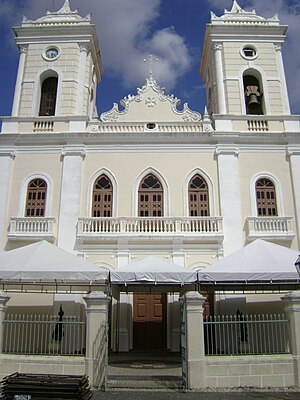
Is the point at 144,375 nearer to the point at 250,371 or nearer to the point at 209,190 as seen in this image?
the point at 250,371

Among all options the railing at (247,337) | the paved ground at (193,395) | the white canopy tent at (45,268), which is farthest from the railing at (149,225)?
the paved ground at (193,395)

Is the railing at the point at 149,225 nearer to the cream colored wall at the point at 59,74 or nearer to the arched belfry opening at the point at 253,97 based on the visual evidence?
the cream colored wall at the point at 59,74

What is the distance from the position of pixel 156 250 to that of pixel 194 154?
4.36 metres

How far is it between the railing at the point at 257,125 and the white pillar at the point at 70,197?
23.5 feet

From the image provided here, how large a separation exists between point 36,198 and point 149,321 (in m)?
6.58

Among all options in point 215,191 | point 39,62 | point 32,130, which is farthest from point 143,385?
point 39,62

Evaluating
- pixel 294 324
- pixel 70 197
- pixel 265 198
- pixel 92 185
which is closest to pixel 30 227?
pixel 70 197

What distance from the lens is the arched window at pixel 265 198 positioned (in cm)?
1591

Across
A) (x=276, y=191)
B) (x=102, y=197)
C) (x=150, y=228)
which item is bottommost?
(x=150, y=228)

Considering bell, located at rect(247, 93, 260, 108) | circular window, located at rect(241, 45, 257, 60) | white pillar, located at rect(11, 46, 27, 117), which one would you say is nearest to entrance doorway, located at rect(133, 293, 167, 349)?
bell, located at rect(247, 93, 260, 108)

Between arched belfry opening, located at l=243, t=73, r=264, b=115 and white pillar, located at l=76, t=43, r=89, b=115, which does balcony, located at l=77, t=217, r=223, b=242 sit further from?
arched belfry opening, located at l=243, t=73, r=264, b=115

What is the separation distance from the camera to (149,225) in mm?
15375

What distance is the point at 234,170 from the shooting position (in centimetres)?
1625

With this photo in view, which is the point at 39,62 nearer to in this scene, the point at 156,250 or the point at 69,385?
the point at 156,250
